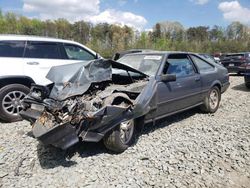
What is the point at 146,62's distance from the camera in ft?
19.1

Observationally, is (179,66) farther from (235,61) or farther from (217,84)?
(235,61)

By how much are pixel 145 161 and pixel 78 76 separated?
166 cm

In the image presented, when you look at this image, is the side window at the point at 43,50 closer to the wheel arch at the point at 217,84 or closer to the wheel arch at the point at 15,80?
the wheel arch at the point at 15,80

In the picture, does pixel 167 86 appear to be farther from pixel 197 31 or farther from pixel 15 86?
pixel 197 31

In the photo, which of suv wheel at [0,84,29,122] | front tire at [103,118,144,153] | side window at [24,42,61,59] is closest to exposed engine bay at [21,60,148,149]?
front tire at [103,118,144,153]

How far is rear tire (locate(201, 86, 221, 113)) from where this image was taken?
683 cm

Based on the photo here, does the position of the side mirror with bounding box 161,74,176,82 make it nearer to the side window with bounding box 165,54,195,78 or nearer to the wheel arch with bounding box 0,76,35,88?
the side window with bounding box 165,54,195,78

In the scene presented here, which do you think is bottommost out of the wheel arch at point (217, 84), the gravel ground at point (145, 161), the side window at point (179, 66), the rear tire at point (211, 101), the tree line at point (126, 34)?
the gravel ground at point (145, 161)

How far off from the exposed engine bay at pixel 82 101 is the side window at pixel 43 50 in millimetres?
2144

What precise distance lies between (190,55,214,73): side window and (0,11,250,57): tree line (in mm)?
28818

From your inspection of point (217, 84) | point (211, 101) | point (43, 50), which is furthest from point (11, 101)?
point (217, 84)

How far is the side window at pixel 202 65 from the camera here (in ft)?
21.8

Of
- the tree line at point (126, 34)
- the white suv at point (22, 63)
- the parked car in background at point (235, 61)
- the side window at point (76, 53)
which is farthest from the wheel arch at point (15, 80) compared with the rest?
the tree line at point (126, 34)

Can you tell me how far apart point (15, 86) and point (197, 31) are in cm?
5420
